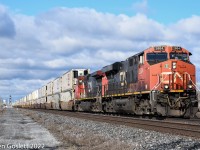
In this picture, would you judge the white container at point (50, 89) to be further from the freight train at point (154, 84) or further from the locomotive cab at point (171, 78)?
the locomotive cab at point (171, 78)

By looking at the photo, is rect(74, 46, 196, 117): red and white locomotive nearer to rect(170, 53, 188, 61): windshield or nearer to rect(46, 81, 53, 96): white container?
rect(170, 53, 188, 61): windshield

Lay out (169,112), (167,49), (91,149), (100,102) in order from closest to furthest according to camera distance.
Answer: (91,149) < (169,112) < (167,49) < (100,102)

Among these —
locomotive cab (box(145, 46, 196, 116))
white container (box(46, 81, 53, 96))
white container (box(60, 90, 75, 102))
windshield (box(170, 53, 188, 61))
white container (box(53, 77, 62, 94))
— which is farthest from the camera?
white container (box(46, 81, 53, 96))

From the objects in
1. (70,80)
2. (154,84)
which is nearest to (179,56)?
(154,84)

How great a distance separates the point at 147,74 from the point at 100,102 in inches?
425

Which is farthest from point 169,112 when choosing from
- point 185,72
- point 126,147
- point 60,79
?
point 60,79

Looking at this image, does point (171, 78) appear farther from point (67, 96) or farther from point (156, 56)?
point (67, 96)

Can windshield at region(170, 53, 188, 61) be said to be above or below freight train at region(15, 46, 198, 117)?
above

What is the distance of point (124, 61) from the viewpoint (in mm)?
26328

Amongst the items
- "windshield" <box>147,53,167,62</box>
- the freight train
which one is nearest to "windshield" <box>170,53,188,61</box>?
the freight train

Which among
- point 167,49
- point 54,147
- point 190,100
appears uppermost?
point 167,49

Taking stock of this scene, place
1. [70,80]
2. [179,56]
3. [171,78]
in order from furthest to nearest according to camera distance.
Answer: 1. [70,80]
2. [179,56]
3. [171,78]

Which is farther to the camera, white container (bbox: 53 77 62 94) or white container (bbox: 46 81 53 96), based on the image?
white container (bbox: 46 81 53 96)

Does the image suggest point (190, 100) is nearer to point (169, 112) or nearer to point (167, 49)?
point (169, 112)
